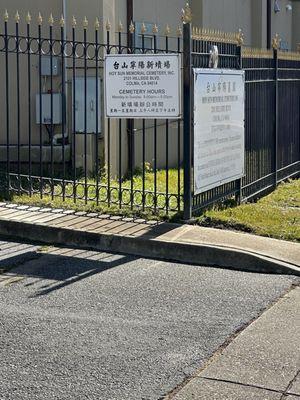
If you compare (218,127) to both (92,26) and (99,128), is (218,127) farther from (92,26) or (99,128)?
(92,26)

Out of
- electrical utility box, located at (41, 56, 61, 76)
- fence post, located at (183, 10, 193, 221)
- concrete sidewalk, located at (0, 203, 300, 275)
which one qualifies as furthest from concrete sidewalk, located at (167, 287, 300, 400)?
electrical utility box, located at (41, 56, 61, 76)

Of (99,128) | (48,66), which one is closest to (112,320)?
(99,128)

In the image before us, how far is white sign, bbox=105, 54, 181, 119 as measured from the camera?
8273mm

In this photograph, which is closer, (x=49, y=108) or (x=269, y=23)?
(x=49, y=108)

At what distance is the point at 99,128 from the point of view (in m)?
11.3

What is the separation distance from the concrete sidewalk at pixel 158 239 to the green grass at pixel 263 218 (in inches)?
9.9

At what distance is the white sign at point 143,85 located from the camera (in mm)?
8273

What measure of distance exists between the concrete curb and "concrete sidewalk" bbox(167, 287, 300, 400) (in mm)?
1453

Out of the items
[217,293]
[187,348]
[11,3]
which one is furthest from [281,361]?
[11,3]

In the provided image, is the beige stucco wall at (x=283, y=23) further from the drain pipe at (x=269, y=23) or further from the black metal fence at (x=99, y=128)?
the black metal fence at (x=99, y=128)

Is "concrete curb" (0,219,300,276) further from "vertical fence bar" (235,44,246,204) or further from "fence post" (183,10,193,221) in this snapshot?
"vertical fence bar" (235,44,246,204)

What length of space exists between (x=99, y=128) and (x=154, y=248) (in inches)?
162

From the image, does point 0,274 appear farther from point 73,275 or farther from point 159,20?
point 159,20

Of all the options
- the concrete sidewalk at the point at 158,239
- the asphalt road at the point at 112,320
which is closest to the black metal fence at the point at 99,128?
the concrete sidewalk at the point at 158,239
